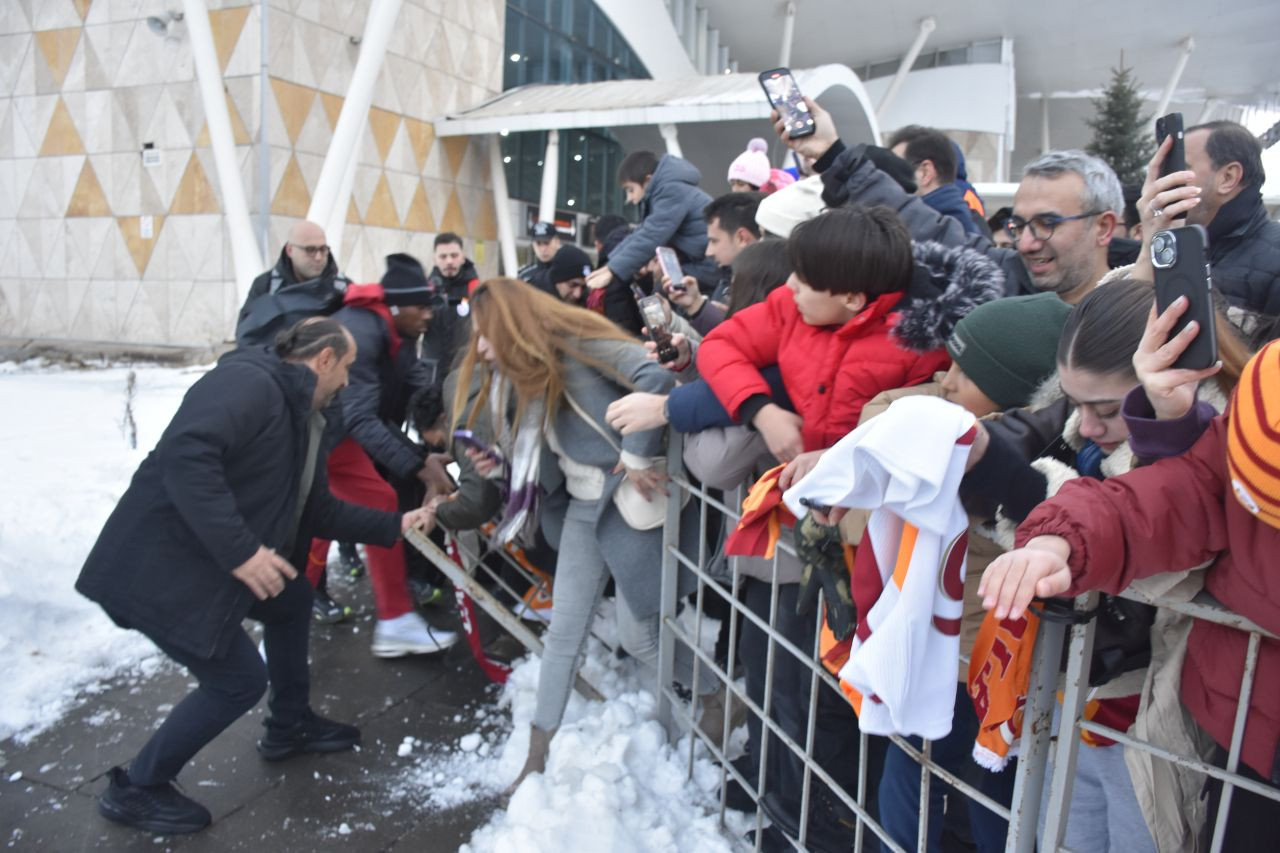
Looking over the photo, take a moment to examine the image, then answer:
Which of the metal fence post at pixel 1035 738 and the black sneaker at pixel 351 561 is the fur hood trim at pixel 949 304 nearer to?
the metal fence post at pixel 1035 738

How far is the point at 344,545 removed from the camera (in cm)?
519

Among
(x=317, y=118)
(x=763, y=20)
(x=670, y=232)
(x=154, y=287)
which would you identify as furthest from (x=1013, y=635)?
(x=763, y=20)

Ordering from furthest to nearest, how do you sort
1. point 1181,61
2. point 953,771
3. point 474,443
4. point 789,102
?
point 1181,61 → point 474,443 → point 789,102 → point 953,771

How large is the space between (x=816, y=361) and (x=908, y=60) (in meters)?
28.2

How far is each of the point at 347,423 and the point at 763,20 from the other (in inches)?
1087

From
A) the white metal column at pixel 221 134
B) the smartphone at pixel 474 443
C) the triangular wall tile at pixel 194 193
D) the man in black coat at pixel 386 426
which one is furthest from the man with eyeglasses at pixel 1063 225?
the triangular wall tile at pixel 194 193

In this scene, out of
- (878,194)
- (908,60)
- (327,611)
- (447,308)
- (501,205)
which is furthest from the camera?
(908,60)

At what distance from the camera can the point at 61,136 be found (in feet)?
47.2

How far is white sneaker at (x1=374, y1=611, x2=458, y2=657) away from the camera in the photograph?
3.95 meters

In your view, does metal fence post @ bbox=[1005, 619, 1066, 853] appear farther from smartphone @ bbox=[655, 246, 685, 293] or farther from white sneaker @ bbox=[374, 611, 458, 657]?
white sneaker @ bbox=[374, 611, 458, 657]

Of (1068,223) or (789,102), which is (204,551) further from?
(1068,223)

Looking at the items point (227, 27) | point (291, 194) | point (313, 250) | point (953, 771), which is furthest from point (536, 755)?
point (227, 27)

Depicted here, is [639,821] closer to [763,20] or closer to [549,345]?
[549,345]

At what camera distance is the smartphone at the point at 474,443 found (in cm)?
318
